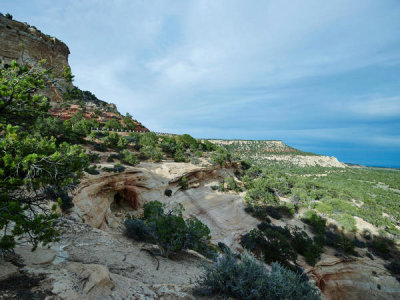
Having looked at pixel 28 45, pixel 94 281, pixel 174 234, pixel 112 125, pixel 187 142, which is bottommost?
pixel 174 234

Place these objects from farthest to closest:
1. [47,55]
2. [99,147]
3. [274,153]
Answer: [274,153] → [47,55] → [99,147]

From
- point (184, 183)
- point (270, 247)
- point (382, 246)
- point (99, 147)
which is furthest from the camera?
point (184, 183)

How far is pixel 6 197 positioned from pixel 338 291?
24.4 meters

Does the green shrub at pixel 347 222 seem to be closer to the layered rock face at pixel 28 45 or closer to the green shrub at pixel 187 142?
the green shrub at pixel 187 142

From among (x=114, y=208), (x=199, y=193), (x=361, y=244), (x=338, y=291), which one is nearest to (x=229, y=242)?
(x=199, y=193)

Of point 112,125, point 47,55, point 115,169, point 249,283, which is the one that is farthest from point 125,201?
point 47,55

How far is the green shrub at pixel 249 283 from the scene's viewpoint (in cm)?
451

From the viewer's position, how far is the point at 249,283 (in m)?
4.78

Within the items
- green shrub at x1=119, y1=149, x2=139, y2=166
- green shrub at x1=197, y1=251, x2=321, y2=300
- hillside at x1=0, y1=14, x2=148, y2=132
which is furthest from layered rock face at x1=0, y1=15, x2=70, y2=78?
green shrub at x1=197, y1=251, x2=321, y2=300

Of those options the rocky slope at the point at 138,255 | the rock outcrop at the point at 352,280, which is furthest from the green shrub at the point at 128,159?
the rock outcrop at the point at 352,280

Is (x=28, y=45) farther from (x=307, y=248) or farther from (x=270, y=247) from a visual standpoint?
(x=307, y=248)

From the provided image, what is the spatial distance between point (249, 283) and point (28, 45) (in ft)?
163

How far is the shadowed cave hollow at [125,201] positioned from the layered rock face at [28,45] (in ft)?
74.8

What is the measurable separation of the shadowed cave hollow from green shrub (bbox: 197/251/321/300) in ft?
56.3
